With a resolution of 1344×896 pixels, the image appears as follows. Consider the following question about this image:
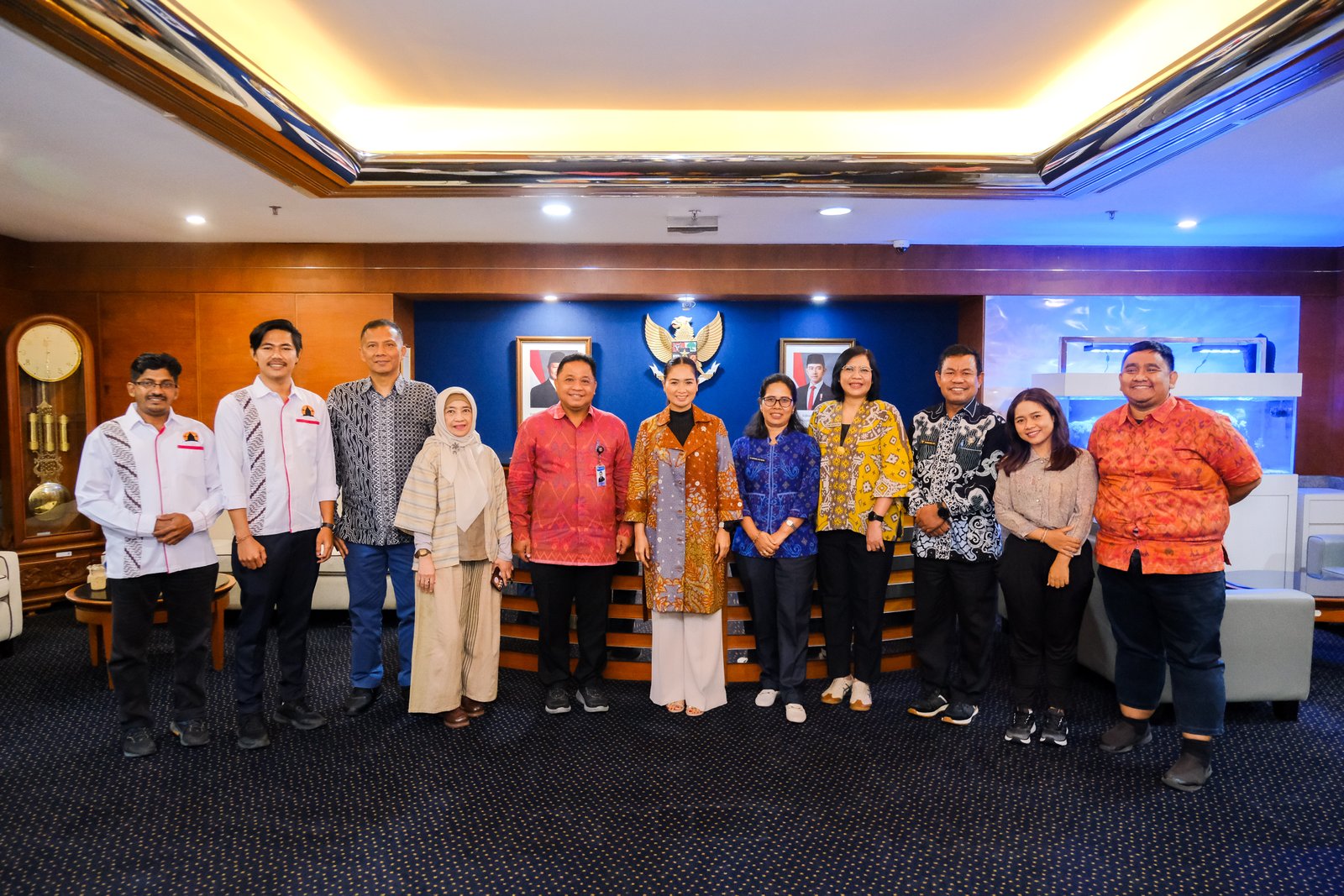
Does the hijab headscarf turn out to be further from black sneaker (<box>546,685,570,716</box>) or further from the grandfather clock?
the grandfather clock

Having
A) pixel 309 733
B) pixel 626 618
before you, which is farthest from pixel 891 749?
pixel 309 733

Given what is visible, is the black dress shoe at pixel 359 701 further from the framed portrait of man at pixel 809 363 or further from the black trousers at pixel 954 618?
the framed portrait of man at pixel 809 363

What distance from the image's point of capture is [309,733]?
313 cm

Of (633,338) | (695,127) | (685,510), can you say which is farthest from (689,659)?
(633,338)

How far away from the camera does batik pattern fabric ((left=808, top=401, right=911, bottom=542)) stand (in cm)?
314

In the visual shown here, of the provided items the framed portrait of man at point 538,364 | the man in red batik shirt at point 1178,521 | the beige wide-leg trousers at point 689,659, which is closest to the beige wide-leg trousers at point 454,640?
the beige wide-leg trousers at point 689,659

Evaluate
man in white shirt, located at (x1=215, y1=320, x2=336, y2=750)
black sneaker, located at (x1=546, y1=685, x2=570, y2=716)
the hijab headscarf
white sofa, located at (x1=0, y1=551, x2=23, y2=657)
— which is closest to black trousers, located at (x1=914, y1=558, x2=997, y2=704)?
black sneaker, located at (x1=546, y1=685, x2=570, y2=716)

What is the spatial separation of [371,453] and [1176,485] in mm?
3432

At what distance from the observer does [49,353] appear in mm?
5273

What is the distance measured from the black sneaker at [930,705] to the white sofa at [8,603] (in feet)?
16.9

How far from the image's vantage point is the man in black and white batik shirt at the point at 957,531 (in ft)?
9.85

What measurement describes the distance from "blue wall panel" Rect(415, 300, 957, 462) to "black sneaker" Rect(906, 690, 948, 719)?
3.52 meters

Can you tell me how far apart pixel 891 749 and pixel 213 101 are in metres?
3.96

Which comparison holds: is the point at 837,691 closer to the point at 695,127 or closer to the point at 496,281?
the point at 695,127
